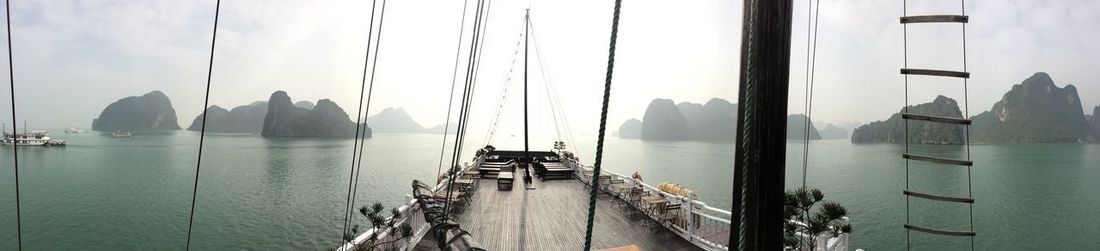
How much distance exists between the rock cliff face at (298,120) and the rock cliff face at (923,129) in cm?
17294

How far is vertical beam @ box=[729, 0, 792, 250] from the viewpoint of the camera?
205 centimetres

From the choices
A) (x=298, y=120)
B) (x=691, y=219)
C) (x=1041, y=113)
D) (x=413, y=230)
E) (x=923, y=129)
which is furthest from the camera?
(x=298, y=120)

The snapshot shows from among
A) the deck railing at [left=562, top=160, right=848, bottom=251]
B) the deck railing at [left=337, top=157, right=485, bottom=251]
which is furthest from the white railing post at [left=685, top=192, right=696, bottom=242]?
the deck railing at [left=337, top=157, right=485, bottom=251]

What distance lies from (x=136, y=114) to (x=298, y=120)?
259 feet

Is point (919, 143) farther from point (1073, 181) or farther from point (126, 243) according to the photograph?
point (126, 243)

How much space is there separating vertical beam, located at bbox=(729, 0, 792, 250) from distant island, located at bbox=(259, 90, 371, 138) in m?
183

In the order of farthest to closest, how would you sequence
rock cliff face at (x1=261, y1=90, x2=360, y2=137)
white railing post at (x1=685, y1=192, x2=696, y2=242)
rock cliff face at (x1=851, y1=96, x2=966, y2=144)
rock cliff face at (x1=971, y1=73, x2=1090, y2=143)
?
rock cliff face at (x1=261, y1=90, x2=360, y2=137) → rock cliff face at (x1=971, y1=73, x2=1090, y2=143) → rock cliff face at (x1=851, y1=96, x2=966, y2=144) → white railing post at (x1=685, y1=192, x2=696, y2=242)

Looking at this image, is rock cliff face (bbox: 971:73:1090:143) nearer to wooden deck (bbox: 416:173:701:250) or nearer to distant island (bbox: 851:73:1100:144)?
distant island (bbox: 851:73:1100:144)

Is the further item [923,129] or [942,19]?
[923,129]

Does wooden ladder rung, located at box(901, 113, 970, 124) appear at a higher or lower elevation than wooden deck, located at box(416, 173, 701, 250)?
higher

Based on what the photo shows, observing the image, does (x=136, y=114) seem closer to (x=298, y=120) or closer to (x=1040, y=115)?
(x=298, y=120)

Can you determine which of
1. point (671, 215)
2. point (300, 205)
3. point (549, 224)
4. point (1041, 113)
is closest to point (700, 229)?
point (671, 215)

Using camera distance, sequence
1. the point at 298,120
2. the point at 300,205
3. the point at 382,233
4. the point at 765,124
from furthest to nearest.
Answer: the point at 298,120 → the point at 300,205 → the point at 382,233 → the point at 765,124

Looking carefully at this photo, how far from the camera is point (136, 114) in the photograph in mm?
175000
